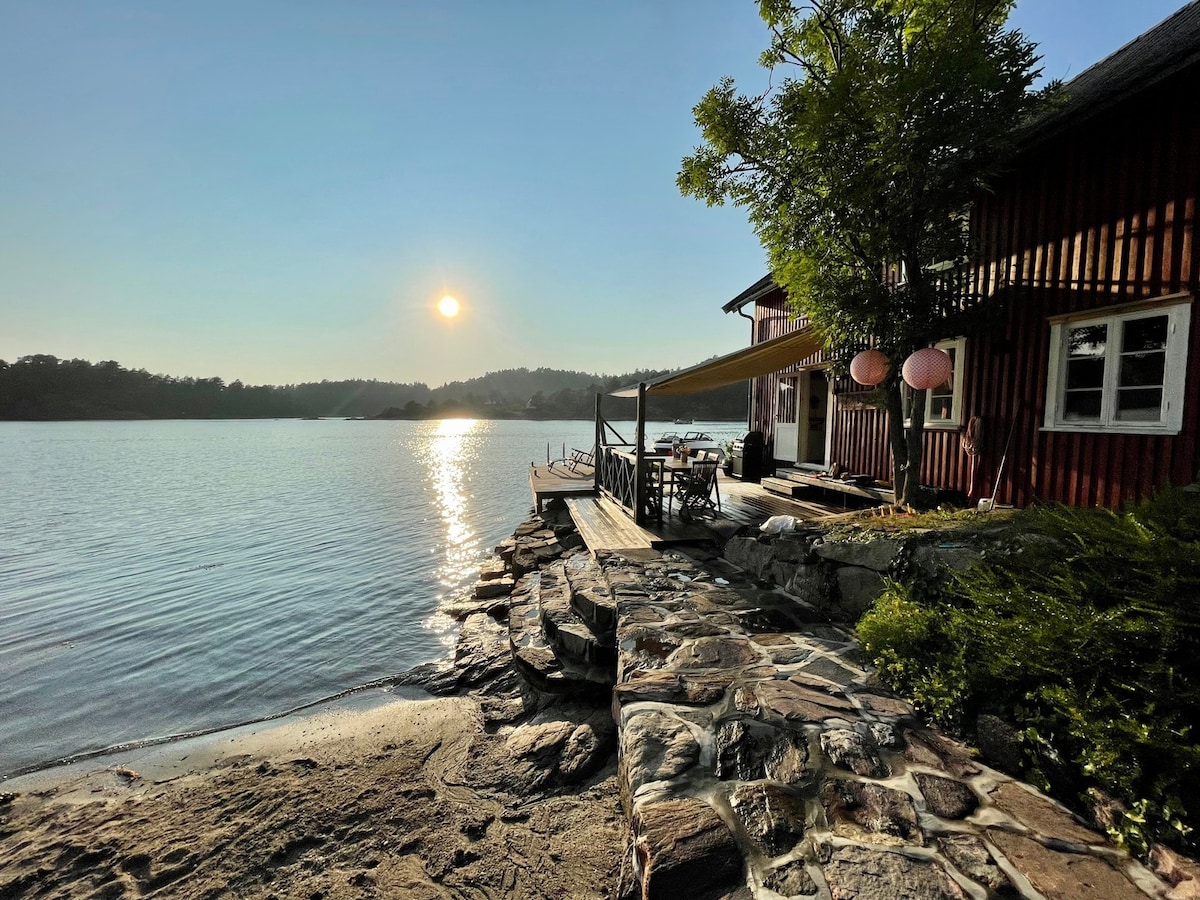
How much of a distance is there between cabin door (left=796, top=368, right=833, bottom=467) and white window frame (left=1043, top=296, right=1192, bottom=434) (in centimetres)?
507

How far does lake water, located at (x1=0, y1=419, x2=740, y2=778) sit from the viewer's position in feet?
20.8

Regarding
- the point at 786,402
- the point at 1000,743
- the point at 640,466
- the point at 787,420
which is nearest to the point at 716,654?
the point at 1000,743

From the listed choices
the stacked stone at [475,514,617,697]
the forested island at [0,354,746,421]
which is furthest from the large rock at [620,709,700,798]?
the forested island at [0,354,746,421]

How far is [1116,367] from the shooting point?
16.2ft

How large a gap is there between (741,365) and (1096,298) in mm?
4037

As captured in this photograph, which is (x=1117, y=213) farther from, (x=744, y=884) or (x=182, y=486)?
(x=182, y=486)

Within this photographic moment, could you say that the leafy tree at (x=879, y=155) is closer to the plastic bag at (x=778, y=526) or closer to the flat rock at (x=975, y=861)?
the plastic bag at (x=778, y=526)

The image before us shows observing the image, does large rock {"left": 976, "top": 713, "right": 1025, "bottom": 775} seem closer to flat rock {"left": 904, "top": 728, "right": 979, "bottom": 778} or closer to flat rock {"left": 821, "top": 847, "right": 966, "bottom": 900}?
flat rock {"left": 904, "top": 728, "right": 979, "bottom": 778}

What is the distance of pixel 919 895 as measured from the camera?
74.8 inches

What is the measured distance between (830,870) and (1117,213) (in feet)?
20.5

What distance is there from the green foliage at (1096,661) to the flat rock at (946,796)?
36cm

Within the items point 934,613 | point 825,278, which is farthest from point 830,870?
point 825,278

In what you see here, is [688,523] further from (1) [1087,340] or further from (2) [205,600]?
(2) [205,600]

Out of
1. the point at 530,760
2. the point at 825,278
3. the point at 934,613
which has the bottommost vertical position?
the point at 530,760
